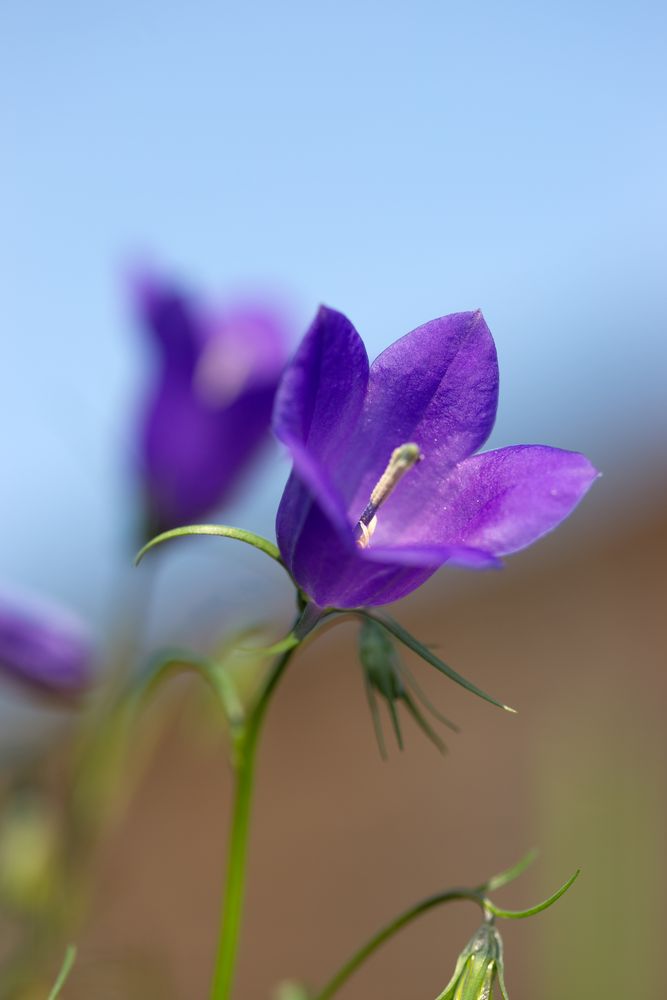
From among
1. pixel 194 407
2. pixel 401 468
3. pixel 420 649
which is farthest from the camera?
pixel 194 407

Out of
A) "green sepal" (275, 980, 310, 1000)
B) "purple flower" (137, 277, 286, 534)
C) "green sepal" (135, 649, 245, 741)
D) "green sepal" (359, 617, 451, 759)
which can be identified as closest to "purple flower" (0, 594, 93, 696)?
"purple flower" (137, 277, 286, 534)

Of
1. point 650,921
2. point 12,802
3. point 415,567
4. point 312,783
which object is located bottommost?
point 312,783

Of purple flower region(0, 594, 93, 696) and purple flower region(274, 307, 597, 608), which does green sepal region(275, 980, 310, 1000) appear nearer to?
purple flower region(274, 307, 597, 608)

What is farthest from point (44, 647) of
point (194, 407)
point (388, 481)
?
point (388, 481)

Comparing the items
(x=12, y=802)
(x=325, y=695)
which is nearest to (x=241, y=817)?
(x=12, y=802)

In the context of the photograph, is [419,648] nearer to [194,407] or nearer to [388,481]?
[388,481]

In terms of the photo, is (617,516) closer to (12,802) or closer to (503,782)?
(503,782)

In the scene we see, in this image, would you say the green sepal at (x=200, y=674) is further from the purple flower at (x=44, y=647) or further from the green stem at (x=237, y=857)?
the purple flower at (x=44, y=647)
